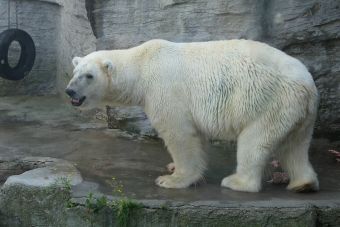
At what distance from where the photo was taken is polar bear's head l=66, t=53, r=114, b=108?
5254 millimetres

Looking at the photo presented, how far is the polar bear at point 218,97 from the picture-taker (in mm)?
4918

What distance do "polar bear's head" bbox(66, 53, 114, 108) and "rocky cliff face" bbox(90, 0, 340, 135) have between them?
1555mm

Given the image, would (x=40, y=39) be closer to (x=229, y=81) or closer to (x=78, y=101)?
(x=78, y=101)

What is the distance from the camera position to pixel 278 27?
643 cm

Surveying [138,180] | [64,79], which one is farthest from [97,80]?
[64,79]

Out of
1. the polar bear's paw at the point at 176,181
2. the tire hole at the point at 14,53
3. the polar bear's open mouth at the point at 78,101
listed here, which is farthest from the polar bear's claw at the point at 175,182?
the tire hole at the point at 14,53

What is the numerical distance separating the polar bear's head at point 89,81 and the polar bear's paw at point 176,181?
88 centimetres

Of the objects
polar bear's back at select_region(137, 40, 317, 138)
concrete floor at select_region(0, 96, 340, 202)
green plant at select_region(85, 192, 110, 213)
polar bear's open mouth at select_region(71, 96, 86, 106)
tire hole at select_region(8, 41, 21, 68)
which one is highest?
polar bear's back at select_region(137, 40, 317, 138)

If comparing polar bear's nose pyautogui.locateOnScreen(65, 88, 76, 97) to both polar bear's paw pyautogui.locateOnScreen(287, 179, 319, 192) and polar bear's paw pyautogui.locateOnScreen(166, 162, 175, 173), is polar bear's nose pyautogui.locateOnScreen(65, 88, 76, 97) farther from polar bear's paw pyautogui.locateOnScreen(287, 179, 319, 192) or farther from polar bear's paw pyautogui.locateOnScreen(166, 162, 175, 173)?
polar bear's paw pyautogui.locateOnScreen(287, 179, 319, 192)

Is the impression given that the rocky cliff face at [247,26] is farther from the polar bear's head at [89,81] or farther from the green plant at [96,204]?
the green plant at [96,204]

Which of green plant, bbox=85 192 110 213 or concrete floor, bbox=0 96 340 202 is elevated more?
green plant, bbox=85 192 110 213

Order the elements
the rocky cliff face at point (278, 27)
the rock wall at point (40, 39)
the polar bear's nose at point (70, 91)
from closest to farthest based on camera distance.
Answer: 1. the polar bear's nose at point (70, 91)
2. the rocky cliff face at point (278, 27)
3. the rock wall at point (40, 39)

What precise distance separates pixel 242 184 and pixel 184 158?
490 mm

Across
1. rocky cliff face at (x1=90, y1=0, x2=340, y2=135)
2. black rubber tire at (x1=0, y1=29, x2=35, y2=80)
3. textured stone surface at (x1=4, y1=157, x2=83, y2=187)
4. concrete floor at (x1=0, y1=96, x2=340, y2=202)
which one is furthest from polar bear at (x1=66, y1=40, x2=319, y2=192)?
black rubber tire at (x1=0, y1=29, x2=35, y2=80)
